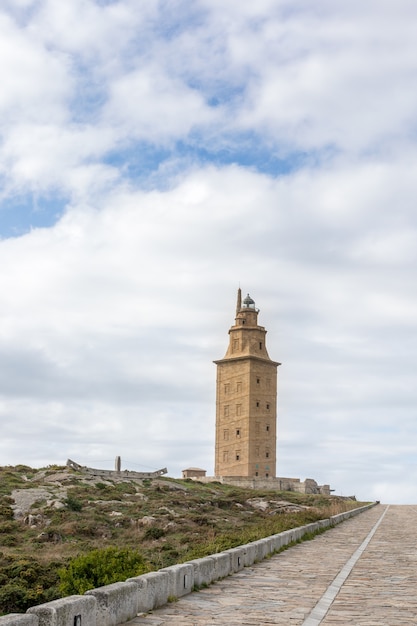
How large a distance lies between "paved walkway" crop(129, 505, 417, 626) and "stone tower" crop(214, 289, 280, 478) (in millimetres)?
65684

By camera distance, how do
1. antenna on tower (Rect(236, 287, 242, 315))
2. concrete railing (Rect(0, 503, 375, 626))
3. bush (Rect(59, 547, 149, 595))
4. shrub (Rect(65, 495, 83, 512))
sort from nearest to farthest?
concrete railing (Rect(0, 503, 375, 626)) < bush (Rect(59, 547, 149, 595)) < shrub (Rect(65, 495, 83, 512)) < antenna on tower (Rect(236, 287, 242, 315))

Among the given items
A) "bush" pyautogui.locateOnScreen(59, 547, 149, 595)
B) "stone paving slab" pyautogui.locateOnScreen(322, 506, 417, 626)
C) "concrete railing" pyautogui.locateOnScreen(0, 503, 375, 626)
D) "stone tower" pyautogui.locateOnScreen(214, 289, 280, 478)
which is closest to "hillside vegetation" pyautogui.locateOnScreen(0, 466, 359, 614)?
"bush" pyautogui.locateOnScreen(59, 547, 149, 595)

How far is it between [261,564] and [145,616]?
251 inches

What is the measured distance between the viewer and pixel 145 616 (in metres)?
8.19

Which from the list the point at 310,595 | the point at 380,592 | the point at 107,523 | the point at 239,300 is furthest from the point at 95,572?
the point at 239,300

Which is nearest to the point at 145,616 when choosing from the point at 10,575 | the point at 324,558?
the point at 324,558

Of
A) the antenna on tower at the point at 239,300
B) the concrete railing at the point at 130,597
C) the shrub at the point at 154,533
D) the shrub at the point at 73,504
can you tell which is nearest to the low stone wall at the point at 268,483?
the antenna on tower at the point at 239,300

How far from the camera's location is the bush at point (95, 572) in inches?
373

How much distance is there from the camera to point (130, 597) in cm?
803

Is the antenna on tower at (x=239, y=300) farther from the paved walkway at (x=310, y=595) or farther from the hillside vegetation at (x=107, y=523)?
the paved walkway at (x=310, y=595)

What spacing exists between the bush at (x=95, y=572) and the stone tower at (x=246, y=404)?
71.0m

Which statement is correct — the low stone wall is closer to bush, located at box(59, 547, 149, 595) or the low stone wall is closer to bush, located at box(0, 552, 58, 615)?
bush, located at box(0, 552, 58, 615)

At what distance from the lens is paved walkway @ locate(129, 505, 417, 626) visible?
8148 millimetres

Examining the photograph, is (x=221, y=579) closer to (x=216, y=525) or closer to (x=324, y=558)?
(x=324, y=558)
